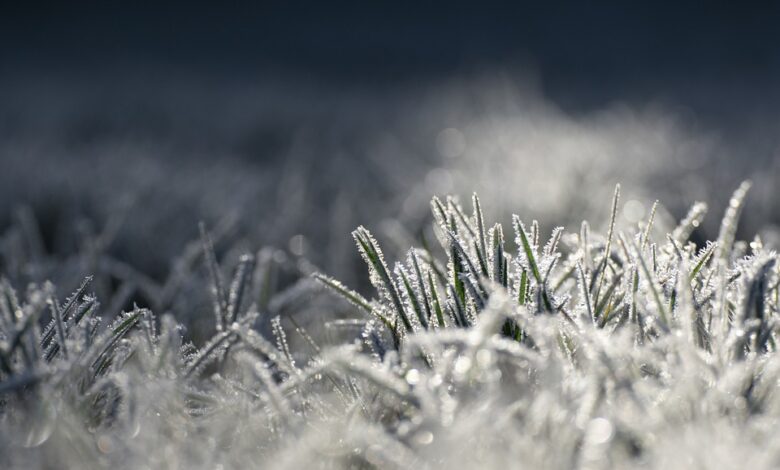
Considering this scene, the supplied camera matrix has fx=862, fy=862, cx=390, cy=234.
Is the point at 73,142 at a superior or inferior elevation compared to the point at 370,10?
inferior

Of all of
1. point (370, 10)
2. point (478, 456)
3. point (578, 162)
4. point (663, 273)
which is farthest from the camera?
point (370, 10)

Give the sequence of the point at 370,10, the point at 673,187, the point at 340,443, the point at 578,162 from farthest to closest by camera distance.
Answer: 1. the point at 370,10
2. the point at 578,162
3. the point at 673,187
4. the point at 340,443

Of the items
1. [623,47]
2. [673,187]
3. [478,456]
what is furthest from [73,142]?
[623,47]

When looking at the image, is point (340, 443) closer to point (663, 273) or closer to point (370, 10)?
point (663, 273)

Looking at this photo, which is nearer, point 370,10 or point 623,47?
point 623,47

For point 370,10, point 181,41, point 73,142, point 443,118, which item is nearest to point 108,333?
point 73,142

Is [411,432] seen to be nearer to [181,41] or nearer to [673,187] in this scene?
[673,187]
